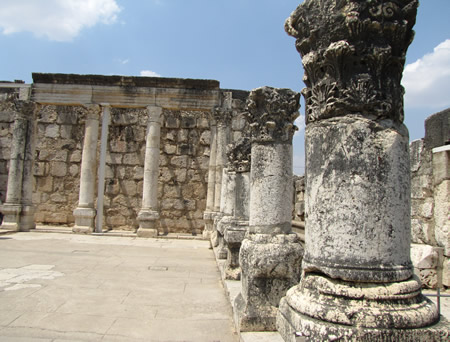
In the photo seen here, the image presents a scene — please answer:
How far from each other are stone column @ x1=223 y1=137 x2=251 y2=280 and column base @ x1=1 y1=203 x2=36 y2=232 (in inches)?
359

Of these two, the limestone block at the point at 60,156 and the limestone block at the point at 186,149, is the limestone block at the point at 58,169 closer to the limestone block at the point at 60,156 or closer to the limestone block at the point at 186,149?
the limestone block at the point at 60,156

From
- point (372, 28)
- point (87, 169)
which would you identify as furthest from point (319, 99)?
point (87, 169)

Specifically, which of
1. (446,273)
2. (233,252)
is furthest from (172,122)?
(446,273)

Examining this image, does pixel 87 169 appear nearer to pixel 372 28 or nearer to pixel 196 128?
pixel 196 128

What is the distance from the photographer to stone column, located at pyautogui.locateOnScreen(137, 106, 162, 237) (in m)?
12.7

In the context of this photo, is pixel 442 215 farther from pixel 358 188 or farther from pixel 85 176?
pixel 85 176

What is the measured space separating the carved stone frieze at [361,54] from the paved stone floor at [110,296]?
104 inches

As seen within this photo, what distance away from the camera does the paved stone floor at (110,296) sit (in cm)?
390

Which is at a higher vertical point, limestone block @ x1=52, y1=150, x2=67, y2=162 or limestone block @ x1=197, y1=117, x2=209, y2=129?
limestone block @ x1=197, y1=117, x2=209, y2=129

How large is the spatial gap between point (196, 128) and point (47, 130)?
6.30 meters

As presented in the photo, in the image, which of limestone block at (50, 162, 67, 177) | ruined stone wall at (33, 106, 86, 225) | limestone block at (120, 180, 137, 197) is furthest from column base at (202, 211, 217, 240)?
limestone block at (50, 162, 67, 177)

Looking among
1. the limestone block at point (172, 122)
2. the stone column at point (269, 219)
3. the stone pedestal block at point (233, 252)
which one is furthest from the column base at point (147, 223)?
the stone column at point (269, 219)

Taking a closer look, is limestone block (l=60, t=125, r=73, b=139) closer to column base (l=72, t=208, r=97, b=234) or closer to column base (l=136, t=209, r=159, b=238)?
column base (l=72, t=208, r=97, b=234)

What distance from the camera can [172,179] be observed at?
50.0 feet
